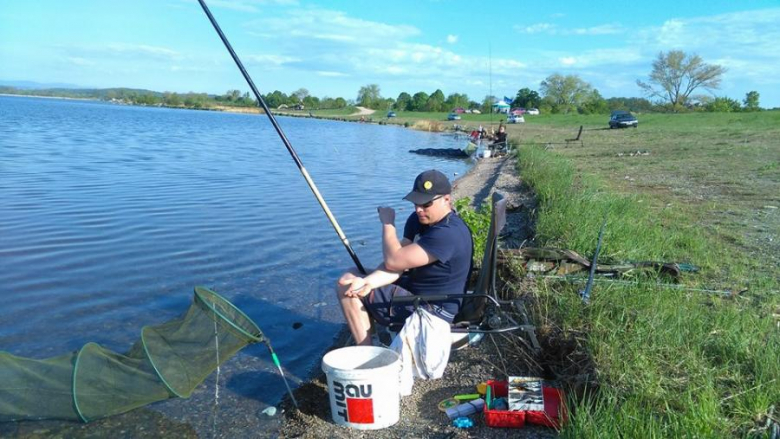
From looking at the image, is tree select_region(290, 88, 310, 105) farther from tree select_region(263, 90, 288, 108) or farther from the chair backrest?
the chair backrest

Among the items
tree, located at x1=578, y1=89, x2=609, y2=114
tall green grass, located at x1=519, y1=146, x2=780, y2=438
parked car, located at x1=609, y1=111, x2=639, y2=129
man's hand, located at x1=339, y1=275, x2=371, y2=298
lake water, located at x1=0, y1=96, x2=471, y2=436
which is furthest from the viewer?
tree, located at x1=578, y1=89, x2=609, y2=114

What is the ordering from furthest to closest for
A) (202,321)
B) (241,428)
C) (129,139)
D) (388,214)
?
(129,139), (388,214), (241,428), (202,321)

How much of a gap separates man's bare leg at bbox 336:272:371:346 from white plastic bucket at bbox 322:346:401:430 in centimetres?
57

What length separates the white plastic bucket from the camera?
3686mm

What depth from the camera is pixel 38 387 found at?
4.14 metres

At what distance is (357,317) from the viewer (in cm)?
452

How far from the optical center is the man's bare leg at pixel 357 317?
4.51 m

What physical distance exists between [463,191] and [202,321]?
1336cm

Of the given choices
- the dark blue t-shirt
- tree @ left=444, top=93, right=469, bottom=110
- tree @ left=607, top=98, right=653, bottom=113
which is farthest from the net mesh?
tree @ left=444, top=93, right=469, bottom=110

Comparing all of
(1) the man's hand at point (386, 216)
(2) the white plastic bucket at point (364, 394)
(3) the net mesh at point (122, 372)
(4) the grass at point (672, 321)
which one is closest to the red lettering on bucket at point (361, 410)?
(2) the white plastic bucket at point (364, 394)

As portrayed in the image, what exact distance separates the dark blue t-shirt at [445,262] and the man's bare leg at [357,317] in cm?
40

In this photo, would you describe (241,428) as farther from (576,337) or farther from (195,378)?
(576,337)

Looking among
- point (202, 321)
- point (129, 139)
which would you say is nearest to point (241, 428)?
point (202, 321)

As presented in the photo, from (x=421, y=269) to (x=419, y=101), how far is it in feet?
420
